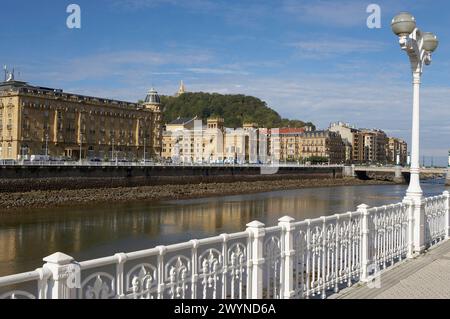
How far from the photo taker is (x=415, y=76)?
38.2 ft

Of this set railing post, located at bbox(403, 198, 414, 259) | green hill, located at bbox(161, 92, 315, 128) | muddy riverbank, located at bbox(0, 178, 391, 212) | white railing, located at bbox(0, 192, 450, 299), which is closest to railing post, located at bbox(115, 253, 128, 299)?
white railing, located at bbox(0, 192, 450, 299)

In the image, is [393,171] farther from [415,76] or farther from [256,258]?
[256,258]

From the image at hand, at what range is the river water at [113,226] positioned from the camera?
70.9ft

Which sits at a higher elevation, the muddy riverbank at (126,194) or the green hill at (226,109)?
the green hill at (226,109)

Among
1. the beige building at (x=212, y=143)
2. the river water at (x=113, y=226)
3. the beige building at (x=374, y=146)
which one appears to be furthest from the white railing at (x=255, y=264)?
the beige building at (x=374, y=146)

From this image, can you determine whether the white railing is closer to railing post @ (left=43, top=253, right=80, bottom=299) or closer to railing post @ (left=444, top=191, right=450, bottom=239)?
railing post @ (left=43, top=253, right=80, bottom=299)

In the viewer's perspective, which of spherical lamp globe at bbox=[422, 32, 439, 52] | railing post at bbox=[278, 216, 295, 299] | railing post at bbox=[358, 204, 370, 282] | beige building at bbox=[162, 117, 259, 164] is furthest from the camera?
beige building at bbox=[162, 117, 259, 164]

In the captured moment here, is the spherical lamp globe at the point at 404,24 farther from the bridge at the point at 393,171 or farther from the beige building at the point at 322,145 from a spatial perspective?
the beige building at the point at 322,145

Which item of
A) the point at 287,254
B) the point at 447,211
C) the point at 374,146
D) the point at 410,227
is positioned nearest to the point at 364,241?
the point at 287,254

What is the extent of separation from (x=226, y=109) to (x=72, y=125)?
95137 mm

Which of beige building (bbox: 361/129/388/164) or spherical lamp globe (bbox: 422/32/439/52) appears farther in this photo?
beige building (bbox: 361/129/388/164)

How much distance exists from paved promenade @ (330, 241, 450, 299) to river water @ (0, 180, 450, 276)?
13.1 meters

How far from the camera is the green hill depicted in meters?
170

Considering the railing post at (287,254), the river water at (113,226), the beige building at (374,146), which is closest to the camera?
the railing post at (287,254)
